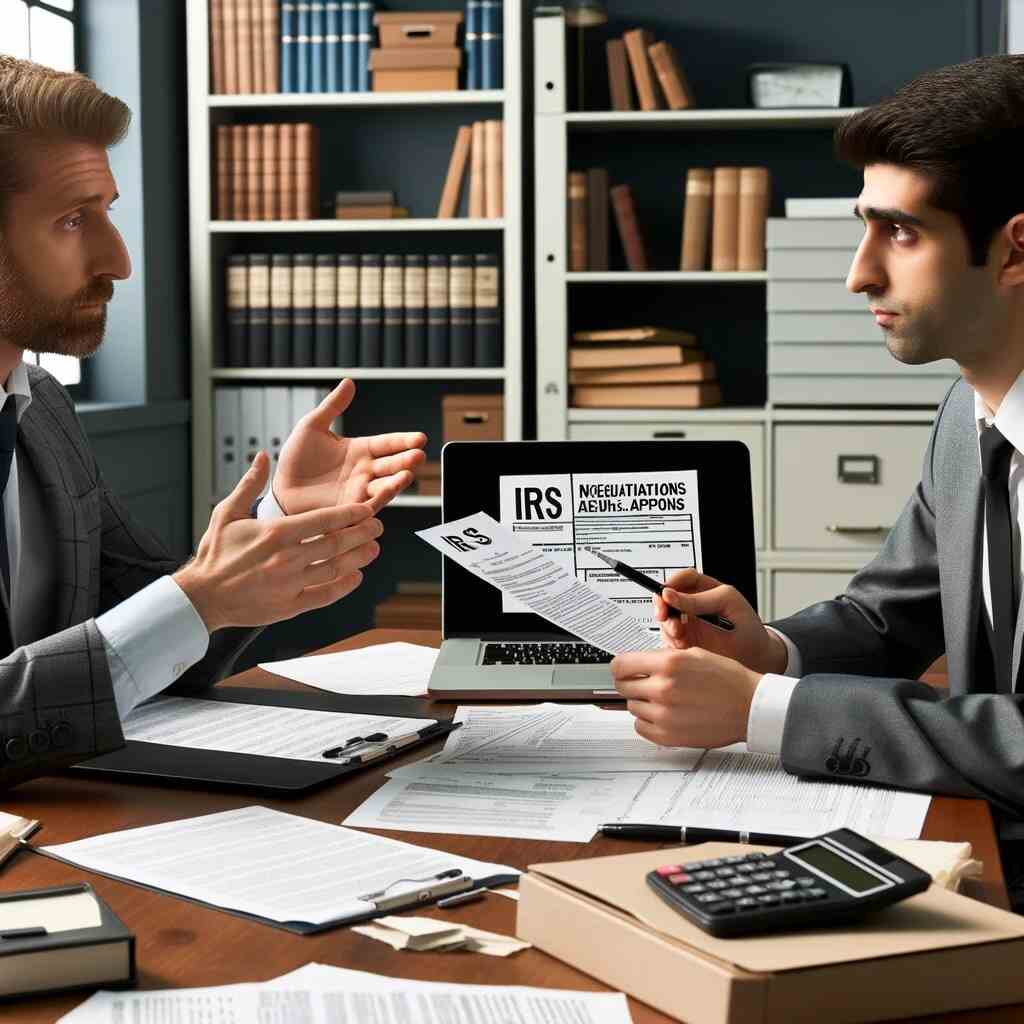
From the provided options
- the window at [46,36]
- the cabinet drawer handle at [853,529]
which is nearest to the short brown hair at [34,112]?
the window at [46,36]

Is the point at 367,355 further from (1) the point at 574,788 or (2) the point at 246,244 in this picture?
(1) the point at 574,788

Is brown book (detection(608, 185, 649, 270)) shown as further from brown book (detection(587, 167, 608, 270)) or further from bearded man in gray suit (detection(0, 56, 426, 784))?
bearded man in gray suit (detection(0, 56, 426, 784))

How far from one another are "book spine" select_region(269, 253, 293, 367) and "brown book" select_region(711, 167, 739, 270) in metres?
1.16

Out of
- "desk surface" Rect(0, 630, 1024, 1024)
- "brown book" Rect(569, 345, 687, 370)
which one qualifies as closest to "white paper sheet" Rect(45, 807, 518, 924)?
"desk surface" Rect(0, 630, 1024, 1024)

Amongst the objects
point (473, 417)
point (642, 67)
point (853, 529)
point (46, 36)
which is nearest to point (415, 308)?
point (473, 417)

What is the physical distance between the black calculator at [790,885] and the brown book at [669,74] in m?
3.16

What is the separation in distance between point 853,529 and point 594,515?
203 centimetres

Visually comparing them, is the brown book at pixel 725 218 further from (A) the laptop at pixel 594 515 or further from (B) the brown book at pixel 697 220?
(A) the laptop at pixel 594 515

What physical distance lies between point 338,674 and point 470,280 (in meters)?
2.29

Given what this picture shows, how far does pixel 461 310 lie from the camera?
3885 millimetres

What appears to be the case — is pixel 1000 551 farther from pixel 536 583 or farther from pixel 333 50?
pixel 333 50

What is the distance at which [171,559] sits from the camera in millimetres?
1876

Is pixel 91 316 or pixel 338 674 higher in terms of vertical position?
pixel 91 316

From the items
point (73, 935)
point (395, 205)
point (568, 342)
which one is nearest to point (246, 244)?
point (395, 205)
